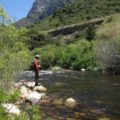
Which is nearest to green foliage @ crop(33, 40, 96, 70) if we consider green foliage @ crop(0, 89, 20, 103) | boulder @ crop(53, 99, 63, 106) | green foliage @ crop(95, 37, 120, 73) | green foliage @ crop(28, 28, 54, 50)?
green foliage @ crop(95, 37, 120, 73)

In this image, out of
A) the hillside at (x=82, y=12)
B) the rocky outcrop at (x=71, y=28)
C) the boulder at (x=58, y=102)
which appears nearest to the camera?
the boulder at (x=58, y=102)

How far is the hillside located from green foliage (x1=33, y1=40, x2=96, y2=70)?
55795 millimetres

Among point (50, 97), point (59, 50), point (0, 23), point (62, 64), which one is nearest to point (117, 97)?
point (50, 97)

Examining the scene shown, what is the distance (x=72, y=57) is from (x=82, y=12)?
8104 cm

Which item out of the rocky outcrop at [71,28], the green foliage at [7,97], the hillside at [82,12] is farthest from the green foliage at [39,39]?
the green foliage at [7,97]

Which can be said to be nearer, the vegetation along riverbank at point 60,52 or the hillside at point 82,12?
Answer: the vegetation along riverbank at point 60,52

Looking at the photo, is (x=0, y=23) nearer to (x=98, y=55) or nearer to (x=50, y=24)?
(x=98, y=55)

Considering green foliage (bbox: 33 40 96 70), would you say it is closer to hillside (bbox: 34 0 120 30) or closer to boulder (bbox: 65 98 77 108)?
boulder (bbox: 65 98 77 108)

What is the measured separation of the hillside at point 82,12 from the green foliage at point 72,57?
183 ft

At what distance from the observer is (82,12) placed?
15100 cm

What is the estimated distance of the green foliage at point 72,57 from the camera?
2575 inches

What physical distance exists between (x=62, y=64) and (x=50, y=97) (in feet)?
177

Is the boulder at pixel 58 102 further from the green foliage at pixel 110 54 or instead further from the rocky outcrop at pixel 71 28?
the rocky outcrop at pixel 71 28

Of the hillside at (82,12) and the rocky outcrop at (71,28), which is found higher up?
the hillside at (82,12)
